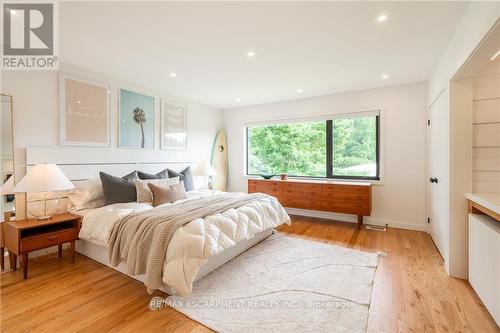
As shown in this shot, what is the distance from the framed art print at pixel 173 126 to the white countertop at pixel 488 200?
432 centimetres

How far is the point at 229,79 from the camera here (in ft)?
11.8

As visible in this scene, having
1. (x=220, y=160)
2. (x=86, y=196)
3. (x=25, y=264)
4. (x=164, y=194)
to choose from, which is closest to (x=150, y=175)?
(x=164, y=194)

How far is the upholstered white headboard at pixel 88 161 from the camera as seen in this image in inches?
108

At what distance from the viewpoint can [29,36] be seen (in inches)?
91.4

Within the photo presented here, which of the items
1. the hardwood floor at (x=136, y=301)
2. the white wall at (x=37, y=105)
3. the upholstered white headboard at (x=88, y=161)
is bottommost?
the hardwood floor at (x=136, y=301)

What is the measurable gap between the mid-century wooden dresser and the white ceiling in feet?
5.76

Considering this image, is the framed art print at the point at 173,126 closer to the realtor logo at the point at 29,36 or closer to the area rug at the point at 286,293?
the realtor logo at the point at 29,36

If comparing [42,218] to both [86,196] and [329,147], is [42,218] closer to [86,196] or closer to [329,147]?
[86,196]

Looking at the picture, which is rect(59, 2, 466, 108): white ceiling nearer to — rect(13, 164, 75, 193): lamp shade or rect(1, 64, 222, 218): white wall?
rect(1, 64, 222, 218): white wall

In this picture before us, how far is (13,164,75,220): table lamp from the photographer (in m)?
2.29

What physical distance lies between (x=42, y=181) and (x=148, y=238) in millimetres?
1366

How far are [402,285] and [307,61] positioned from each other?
269 cm

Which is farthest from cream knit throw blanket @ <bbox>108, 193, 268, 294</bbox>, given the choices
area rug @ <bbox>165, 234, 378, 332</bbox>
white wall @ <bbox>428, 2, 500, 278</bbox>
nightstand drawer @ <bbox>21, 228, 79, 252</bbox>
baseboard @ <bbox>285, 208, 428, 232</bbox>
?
baseboard @ <bbox>285, 208, 428, 232</bbox>

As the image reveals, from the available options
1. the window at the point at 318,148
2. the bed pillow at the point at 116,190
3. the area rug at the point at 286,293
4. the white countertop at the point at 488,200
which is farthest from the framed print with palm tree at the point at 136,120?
the white countertop at the point at 488,200
